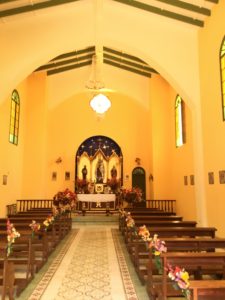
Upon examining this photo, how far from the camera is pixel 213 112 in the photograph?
8.37 metres

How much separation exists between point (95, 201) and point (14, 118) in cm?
513

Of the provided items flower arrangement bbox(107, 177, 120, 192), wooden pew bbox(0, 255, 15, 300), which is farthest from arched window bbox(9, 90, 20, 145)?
wooden pew bbox(0, 255, 15, 300)

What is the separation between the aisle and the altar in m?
5.04

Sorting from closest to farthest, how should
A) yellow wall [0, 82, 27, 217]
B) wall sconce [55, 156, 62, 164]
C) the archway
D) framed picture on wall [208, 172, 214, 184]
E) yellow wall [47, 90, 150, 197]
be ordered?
framed picture on wall [208, 172, 214, 184]
yellow wall [0, 82, 27, 217]
wall sconce [55, 156, 62, 164]
the archway
yellow wall [47, 90, 150, 197]

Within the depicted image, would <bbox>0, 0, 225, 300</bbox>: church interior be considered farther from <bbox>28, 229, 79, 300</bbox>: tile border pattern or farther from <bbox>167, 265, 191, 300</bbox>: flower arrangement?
<bbox>167, 265, 191, 300</bbox>: flower arrangement

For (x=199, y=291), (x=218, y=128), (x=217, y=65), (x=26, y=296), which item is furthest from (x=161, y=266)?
(x=217, y=65)

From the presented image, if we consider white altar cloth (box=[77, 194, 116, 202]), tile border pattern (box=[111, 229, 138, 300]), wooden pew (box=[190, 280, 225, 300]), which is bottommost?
tile border pattern (box=[111, 229, 138, 300])

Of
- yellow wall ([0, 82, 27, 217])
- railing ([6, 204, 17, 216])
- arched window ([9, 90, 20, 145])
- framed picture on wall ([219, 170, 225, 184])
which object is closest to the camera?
framed picture on wall ([219, 170, 225, 184])

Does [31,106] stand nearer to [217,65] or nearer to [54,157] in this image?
[54,157]

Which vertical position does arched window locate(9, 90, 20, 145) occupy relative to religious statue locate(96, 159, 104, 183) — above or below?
above

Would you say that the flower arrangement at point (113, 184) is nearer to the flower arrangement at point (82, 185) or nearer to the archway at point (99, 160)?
the flower arrangement at point (82, 185)

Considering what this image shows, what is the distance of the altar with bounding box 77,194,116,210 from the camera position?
1268 cm

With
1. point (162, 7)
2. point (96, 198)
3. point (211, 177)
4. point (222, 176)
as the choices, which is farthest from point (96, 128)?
point (222, 176)

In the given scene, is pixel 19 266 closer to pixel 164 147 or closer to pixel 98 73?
pixel 98 73
